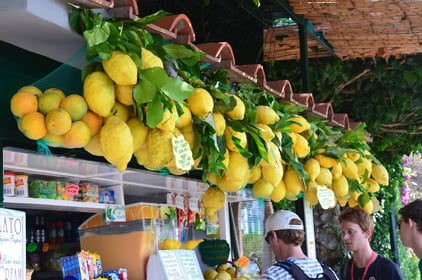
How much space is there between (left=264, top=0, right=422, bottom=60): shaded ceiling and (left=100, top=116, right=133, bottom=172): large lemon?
7.30 feet

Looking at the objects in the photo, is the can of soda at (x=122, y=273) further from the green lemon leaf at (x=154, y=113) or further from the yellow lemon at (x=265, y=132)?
the green lemon leaf at (x=154, y=113)

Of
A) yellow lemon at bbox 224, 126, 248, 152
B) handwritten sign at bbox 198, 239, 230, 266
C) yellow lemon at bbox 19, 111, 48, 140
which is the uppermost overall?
yellow lemon at bbox 224, 126, 248, 152

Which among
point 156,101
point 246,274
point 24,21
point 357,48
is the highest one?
point 357,48

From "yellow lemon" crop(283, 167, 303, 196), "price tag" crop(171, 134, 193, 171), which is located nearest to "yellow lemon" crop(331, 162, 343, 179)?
"yellow lemon" crop(283, 167, 303, 196)

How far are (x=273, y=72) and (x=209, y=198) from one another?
A: 9.32ft

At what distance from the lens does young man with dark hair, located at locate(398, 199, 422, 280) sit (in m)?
3.09

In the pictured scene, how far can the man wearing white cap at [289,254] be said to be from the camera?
2.93 m

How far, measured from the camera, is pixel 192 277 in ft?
9.97

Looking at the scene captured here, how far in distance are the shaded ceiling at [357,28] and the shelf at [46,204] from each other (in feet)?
5.92

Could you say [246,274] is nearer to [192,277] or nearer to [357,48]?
[192,277]

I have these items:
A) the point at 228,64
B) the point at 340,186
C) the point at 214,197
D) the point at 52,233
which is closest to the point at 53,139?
the point at 228,64

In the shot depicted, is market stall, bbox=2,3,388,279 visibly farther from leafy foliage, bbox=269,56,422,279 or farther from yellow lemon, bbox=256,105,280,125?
leafy foliage, bbox=269,56,422,279

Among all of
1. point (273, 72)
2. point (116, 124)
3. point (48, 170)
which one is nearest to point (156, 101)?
point (116, 124)

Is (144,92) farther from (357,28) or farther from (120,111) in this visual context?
(357,28)
